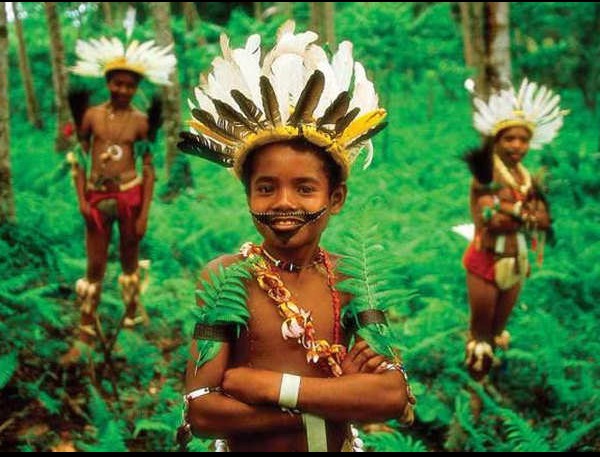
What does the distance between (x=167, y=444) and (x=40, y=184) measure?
7128 millimetres

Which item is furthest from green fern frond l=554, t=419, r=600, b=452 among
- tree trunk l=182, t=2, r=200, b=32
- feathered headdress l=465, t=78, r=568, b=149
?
tree trunk l=182, t=2, r=200, b=32

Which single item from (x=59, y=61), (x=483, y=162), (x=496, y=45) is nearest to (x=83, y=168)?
(x=483, y=162)

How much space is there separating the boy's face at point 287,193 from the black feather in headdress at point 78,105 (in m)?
3.91

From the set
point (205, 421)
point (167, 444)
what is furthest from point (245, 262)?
point (167, 444)

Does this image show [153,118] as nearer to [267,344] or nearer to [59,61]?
[267,344]

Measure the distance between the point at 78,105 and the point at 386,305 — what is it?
4.32 m

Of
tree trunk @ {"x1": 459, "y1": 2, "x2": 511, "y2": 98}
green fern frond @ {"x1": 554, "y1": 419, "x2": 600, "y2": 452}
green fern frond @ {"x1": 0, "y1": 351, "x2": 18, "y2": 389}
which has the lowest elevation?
green fern frond @ {"x1": 554, "y1": 419, "x2": 600, "y2": 452}

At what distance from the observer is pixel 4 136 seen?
452 centimetres

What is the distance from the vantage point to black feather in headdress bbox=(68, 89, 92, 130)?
5.32 metres

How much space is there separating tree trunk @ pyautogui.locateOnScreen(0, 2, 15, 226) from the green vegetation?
0.22m

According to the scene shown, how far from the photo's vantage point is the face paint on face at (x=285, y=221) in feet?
6.27

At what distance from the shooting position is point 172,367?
17.5 feet

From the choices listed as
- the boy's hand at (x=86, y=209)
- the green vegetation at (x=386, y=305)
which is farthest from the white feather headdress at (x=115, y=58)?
the green vegetation at (x=386, y=305)

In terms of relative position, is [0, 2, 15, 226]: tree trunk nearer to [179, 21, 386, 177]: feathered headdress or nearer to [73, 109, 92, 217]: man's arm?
[73, 109, 92, 217]: man's arm
